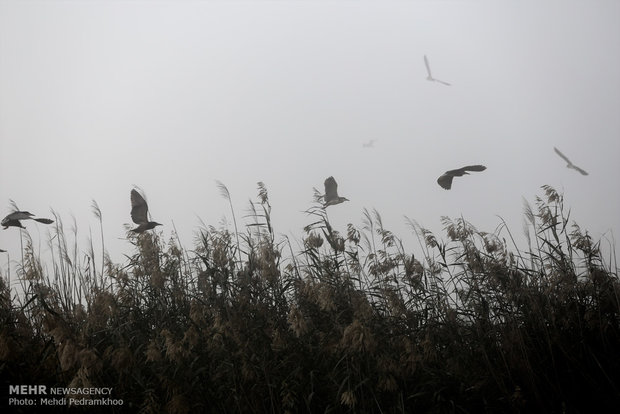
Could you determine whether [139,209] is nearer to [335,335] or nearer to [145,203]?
[145,203]

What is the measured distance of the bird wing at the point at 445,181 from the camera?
5316 millimetres

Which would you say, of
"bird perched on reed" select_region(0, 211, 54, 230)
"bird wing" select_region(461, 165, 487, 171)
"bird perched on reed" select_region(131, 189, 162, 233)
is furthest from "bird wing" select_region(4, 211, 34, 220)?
"bird wing" select_region(461, 165, 487, 171)

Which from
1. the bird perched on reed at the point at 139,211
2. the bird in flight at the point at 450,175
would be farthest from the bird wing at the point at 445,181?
the bird perched on reed at the point at 139,211

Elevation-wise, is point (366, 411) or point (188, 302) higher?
point (188, 302)

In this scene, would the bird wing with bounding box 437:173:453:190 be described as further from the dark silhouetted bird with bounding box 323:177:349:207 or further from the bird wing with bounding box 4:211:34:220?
the bird wing with bounding box 4:211:34:220

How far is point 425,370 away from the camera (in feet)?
13.1

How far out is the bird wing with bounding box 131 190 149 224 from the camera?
5.10 meters

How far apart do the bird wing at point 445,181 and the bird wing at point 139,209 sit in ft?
8.85

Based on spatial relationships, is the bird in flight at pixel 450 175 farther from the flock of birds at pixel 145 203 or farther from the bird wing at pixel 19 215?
the bird wing at pixel 19 215

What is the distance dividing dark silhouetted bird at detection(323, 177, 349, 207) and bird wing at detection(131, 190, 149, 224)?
→ 164 cm

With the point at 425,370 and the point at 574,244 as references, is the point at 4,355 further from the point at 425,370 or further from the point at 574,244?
the point at 574,244

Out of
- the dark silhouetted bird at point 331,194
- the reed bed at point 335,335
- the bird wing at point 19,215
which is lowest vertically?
the reed bed at point 335,335

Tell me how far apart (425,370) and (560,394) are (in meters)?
0.94

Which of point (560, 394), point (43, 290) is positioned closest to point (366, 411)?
point (560, 394)
